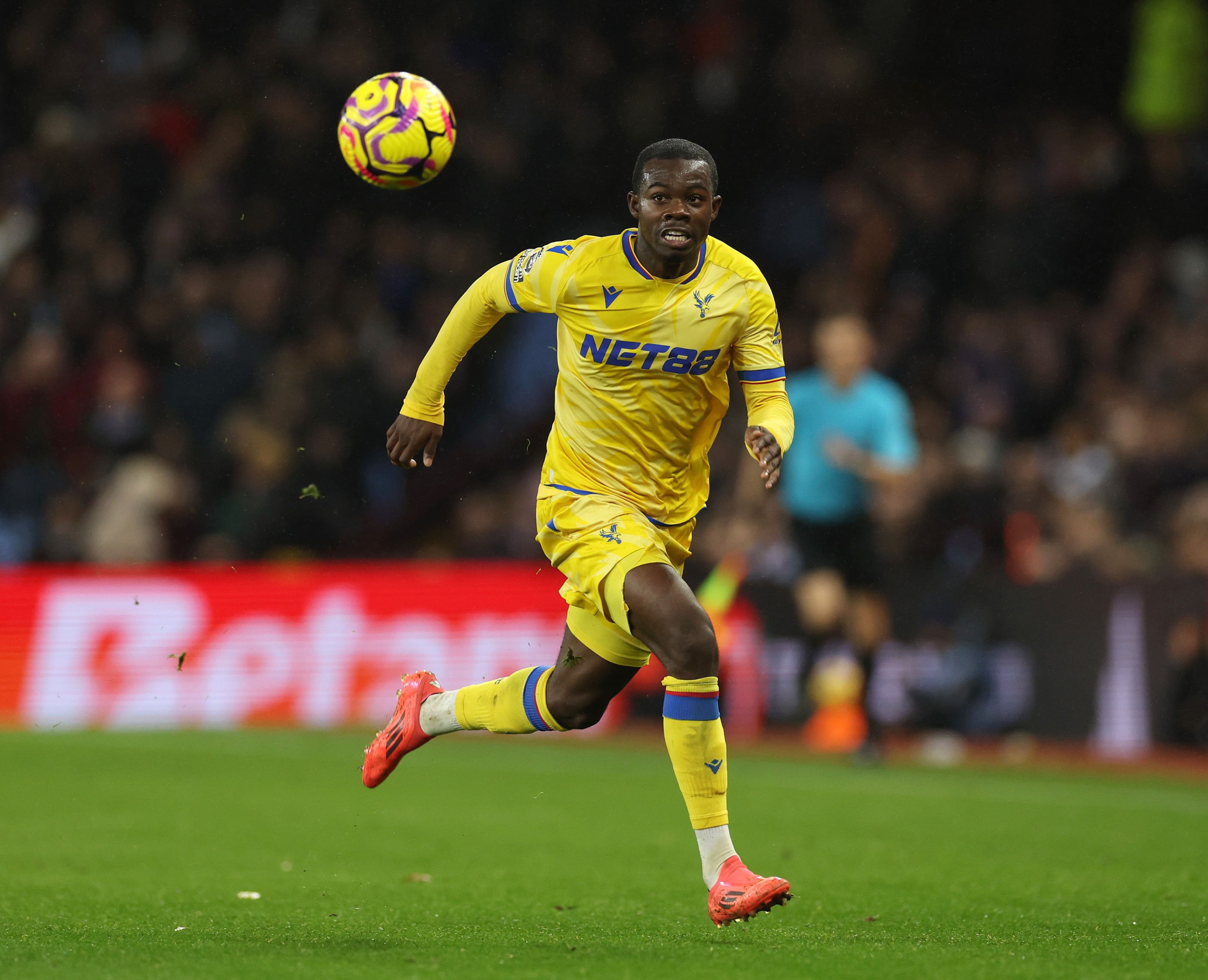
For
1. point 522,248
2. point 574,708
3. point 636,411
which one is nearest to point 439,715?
point 574,708

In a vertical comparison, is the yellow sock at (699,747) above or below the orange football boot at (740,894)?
above

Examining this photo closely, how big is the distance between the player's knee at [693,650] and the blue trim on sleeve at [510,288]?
1217mm

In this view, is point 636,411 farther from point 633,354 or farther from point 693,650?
point 693,650

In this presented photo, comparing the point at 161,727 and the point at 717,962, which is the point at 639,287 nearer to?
the point at 717,962

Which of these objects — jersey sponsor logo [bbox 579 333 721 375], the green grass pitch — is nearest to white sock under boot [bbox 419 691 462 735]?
the green grass pitch

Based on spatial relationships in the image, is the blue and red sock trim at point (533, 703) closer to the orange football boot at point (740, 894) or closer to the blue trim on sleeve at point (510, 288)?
the orange football boot at point (740, 894)

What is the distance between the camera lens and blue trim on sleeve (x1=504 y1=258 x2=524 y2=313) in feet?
18.7

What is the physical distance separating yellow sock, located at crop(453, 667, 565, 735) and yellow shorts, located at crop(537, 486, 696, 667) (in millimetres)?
296

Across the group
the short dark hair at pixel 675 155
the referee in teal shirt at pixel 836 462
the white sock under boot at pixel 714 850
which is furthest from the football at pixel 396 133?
the referee in teal shirt at pixel 836 462

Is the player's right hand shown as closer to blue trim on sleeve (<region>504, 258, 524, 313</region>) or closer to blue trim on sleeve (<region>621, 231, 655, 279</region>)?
blue trim on sleeve (<region>504, 258, 524, 313</region>)

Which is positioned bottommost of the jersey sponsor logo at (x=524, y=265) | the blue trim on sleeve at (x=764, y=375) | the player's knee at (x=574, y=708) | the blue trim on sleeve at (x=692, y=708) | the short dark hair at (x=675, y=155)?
the player's knee at (x=574, y=708)

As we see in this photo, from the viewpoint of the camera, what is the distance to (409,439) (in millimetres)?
5691

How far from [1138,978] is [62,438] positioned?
459 inches

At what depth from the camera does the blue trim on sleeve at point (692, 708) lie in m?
5.27
